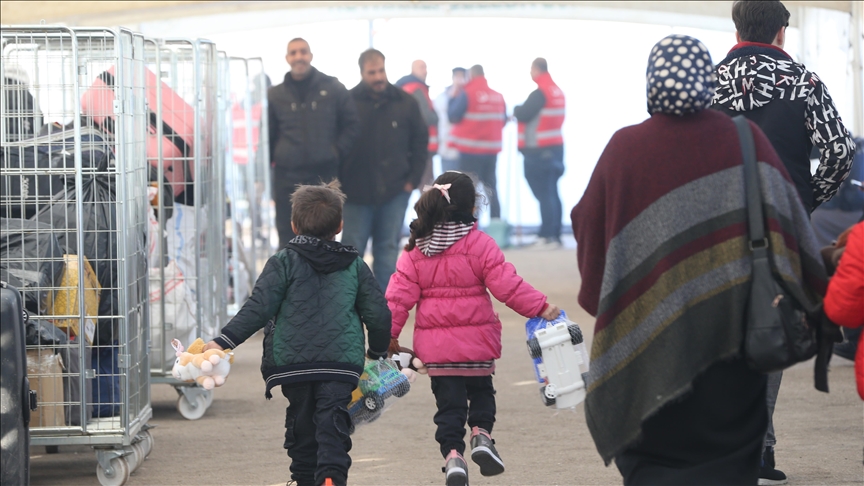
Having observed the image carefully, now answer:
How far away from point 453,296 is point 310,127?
14.3 feet

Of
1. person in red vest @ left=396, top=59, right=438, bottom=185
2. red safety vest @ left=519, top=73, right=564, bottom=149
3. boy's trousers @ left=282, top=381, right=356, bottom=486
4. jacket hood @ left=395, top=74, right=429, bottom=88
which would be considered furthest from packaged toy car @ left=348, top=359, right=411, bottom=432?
red safety vest @ left=519, top=73, right=564, bottom=149

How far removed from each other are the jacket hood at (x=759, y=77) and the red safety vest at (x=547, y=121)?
10.5 metres

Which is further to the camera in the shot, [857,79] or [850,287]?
[857,79]

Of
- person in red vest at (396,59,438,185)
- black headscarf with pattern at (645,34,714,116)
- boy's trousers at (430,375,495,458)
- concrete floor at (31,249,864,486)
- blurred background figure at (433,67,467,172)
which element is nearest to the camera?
black headscarf with pattern at (645,34,714,116)

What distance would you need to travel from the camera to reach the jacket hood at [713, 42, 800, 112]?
164 inches

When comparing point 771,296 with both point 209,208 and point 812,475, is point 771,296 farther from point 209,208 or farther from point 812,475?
point 209,208

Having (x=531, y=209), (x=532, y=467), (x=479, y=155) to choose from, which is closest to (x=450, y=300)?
(x=532, y=467)

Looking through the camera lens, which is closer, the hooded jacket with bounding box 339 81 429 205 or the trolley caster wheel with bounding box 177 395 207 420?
the trolley caster wheel with bounding box 177 395 207 420

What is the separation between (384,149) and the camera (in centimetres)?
906

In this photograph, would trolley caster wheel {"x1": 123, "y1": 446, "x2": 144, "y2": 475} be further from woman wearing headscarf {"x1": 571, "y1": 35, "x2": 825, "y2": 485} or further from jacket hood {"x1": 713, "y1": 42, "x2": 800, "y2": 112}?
jacket hood {"x1": 713, "y1": 42, "x2": 800, "y2": 112}

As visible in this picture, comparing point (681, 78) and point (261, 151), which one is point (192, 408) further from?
point (681, 78)

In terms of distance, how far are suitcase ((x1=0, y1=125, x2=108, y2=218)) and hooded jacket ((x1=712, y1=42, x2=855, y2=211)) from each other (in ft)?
8.73

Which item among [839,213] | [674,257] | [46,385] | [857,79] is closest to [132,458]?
[46,385]

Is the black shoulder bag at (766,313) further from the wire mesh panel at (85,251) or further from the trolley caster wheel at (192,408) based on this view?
the trolley caster wheel at (192,408)
